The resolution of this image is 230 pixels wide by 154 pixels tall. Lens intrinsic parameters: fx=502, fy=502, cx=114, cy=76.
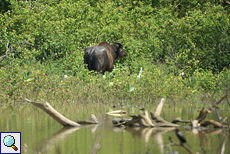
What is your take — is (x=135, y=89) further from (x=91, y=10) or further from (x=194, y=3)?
(x=194, y=3)

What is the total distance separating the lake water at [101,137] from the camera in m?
6.08

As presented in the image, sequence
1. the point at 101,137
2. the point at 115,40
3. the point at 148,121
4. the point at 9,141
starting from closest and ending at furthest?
the point at 9,141 < the point at 101,137 < the point at 148,121 < the point at 115,40

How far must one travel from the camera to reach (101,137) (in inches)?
281

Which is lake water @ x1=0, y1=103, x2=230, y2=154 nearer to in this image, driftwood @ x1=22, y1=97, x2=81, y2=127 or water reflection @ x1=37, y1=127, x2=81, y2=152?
water reflection @ x1=37, y1=127, x2=81, y2=152

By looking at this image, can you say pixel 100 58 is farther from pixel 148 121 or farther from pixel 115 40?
pixel 148 121

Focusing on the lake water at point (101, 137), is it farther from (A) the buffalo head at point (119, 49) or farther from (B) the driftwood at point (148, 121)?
(A) the buffalo head at point (119, 49)

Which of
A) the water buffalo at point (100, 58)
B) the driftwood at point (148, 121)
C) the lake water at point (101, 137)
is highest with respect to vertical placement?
the water buffalo at point (100, 58)

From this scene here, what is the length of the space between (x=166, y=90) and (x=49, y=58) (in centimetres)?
629

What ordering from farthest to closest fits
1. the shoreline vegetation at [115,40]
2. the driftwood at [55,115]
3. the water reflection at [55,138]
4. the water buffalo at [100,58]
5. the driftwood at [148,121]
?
the water buffalo at [100,58] → the shoreline vegetation at [115,40] → the driftwood at [148,121] → the driftwood at [55,115] → the water reflection at [55,138]

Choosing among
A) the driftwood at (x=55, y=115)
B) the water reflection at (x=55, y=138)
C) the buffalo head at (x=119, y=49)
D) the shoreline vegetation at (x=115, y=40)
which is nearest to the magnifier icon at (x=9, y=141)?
the water reflection at (x=55, y=138)

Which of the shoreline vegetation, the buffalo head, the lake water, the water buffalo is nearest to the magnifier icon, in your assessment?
the lake water

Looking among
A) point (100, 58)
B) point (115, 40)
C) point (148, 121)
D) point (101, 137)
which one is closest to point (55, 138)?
point (101, 137)

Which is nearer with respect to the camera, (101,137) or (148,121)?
(101,137)

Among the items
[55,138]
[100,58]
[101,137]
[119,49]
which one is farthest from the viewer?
[119,49]
